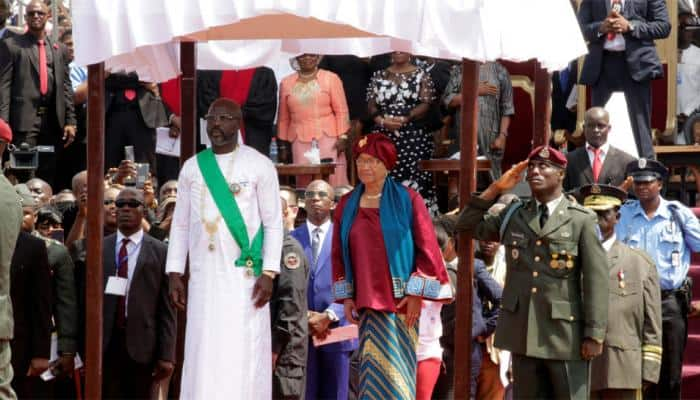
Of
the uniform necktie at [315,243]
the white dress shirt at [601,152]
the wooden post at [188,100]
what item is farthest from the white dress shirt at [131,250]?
the white dress shirt at [601,152]

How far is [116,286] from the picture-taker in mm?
11953

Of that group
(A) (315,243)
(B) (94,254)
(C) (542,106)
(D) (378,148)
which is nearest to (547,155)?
(C) (542,106)

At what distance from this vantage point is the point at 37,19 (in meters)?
Answer: 16.5

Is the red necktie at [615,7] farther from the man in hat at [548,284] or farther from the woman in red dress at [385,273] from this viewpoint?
the woman in red dress at [385,273]

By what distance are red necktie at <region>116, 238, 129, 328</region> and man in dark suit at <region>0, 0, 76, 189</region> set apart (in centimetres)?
451

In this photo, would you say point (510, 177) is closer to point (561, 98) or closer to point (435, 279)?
point (435, 279)

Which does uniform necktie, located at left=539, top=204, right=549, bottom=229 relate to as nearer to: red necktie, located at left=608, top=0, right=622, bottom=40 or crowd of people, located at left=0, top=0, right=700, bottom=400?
crowd of people, located at left=0, top=0, right=700, bottom=400

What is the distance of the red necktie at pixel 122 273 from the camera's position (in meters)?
12.1

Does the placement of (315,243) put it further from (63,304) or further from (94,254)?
(94,254)

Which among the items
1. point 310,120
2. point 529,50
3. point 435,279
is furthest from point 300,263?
point 310,120

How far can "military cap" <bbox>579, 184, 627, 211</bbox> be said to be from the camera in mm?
12328

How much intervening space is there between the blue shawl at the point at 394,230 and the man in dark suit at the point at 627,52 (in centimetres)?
526

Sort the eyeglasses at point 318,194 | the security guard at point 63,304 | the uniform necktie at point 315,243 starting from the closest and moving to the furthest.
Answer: the security guard at point 63,304 → the uniform necktie at point 315,243 → the eyeglasses at point 318,194

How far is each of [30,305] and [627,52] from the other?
22.7ft
